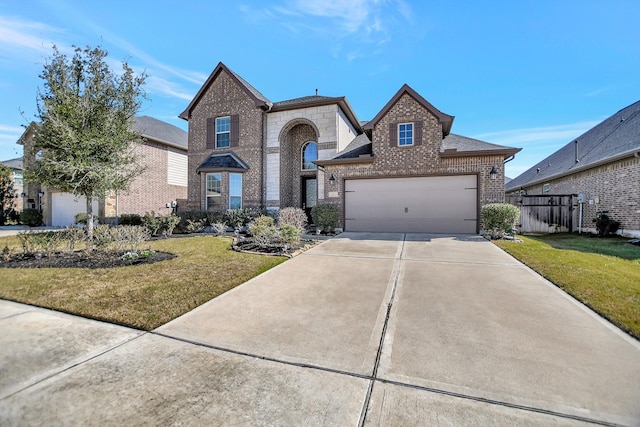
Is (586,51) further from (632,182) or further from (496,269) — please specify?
(496,269)

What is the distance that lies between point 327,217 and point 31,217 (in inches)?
854

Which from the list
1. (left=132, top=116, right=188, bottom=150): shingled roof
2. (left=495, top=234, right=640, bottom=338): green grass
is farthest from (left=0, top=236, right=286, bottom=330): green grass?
(left=132, top=116, right=188, bottom=150): shingled roof

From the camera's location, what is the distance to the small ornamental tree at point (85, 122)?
23.9ft

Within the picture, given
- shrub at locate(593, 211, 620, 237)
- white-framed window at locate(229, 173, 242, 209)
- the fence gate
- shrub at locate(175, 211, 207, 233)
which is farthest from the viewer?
white-framed window at locate(229, 173, 242, 209)

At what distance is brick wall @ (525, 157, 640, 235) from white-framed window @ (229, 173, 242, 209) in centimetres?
1710

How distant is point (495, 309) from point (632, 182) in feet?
39.1

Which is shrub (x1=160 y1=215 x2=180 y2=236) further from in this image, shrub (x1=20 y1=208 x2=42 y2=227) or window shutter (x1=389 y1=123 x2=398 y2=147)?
shrub (x1=20 y1=208 x2=42 y2=227)

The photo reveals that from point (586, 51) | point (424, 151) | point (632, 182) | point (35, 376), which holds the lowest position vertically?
point (35, 376)

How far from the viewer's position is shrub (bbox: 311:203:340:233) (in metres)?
11.8

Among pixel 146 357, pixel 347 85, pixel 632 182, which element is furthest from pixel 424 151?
pixel 146 357

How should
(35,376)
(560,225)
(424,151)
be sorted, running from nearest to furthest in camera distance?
(35,376), (424,151), (560,225)

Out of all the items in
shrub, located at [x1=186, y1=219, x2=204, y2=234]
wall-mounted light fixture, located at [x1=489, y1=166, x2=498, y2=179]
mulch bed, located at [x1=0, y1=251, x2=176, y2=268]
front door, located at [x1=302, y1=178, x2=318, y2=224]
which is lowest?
mulch bed, located at [x1=0, y1=251, x2=176, y2=268]

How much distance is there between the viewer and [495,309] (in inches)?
146

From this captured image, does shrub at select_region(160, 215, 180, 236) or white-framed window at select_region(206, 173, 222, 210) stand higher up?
white-framed window at select_region(206, 173, 222, 210)
